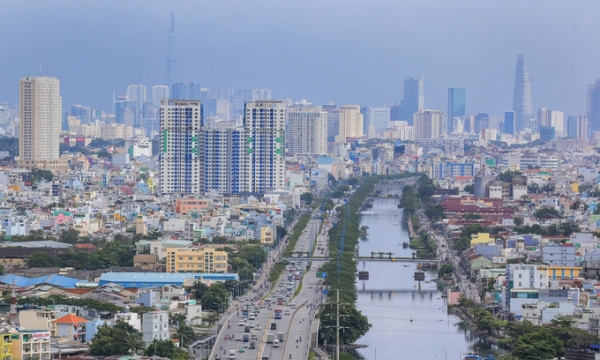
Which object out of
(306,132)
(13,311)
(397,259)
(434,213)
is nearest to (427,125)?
(306,132)

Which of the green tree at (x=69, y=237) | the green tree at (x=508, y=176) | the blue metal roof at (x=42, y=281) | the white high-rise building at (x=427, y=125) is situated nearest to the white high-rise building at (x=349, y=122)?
the white high-rise building at (x=427, y=125)

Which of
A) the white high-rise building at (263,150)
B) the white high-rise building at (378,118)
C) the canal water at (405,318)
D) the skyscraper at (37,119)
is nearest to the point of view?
the canal water at (405,318)

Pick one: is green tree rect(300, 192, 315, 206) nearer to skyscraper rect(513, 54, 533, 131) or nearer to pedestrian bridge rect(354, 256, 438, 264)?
pedestrian bridge rect(354, 256, 438, 264)

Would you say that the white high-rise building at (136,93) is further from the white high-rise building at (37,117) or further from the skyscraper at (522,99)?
the white high-rise building at (37,117)

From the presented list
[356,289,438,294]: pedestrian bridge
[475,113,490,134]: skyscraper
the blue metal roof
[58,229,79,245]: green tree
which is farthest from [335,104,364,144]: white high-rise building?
the blue metal roof

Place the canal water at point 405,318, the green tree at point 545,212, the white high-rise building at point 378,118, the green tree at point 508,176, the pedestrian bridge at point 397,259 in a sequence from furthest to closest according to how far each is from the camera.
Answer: the white high-rise building at point 378,118
the green tree at point 508,176
the green tree at point 545,212
the pedestrian bridge at point 397,259
the canal water at point 405,318

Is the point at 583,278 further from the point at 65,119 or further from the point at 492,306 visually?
the point at 65,119

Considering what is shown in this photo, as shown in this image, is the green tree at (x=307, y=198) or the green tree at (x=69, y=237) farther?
the green tree at (x=307, y=198)

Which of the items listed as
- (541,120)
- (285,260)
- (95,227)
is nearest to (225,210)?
(95,227)
